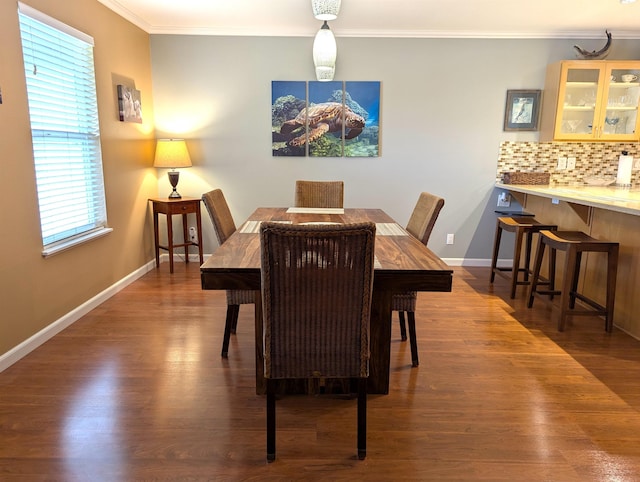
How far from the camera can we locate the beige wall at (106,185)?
2.35 metres

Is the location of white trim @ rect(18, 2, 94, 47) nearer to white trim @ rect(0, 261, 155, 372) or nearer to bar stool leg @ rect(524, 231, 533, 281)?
white trim @ rect(0, 261, 155, 372)

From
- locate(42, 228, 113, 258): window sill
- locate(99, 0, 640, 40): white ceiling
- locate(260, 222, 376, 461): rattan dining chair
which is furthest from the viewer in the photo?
locate(99, 0, 640, 40): white ceiling

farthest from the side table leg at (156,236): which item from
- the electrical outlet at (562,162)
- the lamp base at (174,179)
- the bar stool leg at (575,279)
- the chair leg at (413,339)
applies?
the electrical outlet at (562,162)

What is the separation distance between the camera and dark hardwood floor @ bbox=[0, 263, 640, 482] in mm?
1636

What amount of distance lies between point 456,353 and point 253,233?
141cm

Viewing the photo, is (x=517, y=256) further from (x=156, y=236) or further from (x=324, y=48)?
A: (x=156, y=236)

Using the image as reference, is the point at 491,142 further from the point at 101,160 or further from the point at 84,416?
the point at 84,416

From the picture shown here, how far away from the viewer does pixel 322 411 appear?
199 centimetres

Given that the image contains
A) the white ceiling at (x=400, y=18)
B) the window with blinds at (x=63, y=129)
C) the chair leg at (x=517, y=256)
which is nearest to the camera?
the window with blinds at (x=63, y=129)

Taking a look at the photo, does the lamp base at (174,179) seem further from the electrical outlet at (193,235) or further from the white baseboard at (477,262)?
the white baseboard at (477,262)

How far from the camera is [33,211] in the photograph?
2.56 metres

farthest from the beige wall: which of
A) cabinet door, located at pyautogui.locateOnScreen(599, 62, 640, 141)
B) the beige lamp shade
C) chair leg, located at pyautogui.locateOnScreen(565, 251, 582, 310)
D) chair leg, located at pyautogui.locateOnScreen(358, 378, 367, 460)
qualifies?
cabinet door, located at pyautogui.locateOnScreen(599, 62, 640, 141)

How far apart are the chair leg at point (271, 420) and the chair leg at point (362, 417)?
331 millimetres

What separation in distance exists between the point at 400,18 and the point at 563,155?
2169mm
